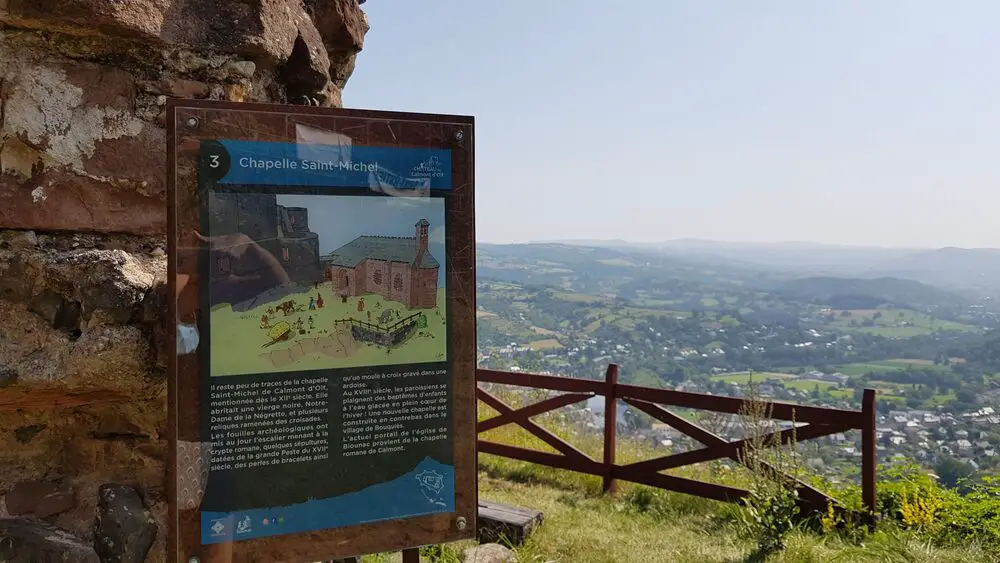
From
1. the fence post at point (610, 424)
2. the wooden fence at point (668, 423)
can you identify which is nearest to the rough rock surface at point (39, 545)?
the wooden fence at point (668, 423)

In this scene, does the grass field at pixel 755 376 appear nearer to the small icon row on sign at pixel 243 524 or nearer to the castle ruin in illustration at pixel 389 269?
the castle ruin in illustration at pixel 389 269

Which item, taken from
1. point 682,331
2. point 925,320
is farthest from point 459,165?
point 925,320

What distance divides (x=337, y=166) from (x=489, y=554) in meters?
3.13

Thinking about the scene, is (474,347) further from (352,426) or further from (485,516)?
(485,516)

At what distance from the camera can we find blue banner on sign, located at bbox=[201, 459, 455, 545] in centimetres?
188

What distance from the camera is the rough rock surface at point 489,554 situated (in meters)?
4.12

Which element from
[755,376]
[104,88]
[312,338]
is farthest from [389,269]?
[755,376]

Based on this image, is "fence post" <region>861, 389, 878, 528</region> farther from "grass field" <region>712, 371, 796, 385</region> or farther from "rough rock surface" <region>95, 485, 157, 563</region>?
"grass field" <region>712, 371, 796, 385</region>

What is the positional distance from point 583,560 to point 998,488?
336 centimetres

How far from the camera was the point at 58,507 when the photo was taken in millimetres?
2084

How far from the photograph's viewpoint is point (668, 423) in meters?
6.36

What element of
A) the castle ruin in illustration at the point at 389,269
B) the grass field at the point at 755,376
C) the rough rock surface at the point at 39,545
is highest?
the castle ruin in illustration at the point at 389,269

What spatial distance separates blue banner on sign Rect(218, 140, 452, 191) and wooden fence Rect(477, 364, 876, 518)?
3.96m

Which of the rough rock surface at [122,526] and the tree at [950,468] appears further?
the tree at [950,468]
